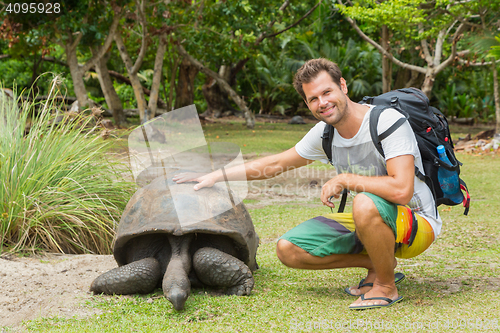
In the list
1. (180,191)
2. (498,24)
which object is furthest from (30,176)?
(498,24)

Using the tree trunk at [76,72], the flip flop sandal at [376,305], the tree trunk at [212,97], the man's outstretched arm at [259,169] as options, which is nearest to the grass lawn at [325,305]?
the flip flop sandal at [376,305]

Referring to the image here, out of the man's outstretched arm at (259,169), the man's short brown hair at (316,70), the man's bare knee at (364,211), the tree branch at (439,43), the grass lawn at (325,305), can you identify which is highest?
the tree branch at (439,43)

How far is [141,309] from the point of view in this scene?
7.22 ft

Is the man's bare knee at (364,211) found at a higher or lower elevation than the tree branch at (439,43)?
lower

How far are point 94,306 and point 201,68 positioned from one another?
38.8 ft

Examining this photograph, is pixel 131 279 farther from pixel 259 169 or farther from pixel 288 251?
pixel 259 169

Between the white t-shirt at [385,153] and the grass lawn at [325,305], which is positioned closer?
the grass lawn at [325,305]

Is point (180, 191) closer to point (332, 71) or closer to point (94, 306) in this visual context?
point (94, 306)

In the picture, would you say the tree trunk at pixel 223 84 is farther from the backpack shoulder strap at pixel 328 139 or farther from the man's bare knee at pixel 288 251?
the man's bare knee at pixel 288 251

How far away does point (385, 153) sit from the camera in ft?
7.16

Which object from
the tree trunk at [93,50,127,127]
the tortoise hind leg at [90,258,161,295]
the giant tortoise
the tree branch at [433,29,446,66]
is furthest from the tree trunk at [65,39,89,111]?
the tree branch at [433,29,446,66]

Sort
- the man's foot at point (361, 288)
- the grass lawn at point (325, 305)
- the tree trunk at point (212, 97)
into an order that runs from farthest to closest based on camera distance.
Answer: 1. the tree trunk at point (212, 97)
2. the man's foot at point (361, 288)
3. the grass lawn at point (325, 305)

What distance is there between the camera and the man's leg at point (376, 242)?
2.14 meters

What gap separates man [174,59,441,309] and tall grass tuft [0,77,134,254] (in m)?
1.29
